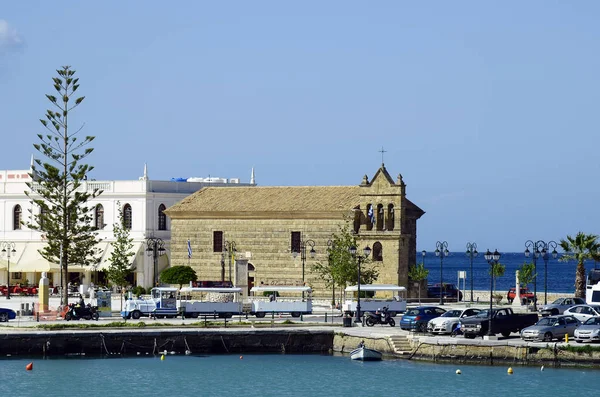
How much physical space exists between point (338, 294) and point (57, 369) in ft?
80.7

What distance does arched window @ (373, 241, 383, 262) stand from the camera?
7106cm

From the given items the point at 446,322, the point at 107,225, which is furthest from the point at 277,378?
the point at 107,225

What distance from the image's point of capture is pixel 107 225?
3295 inches

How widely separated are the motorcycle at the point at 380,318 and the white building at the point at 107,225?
26.4 m

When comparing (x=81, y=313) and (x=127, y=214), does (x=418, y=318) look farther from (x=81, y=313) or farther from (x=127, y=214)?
(x=127, y=214)

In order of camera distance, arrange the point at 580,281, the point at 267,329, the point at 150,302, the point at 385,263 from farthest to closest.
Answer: the point at 385,263, the point at 580,281, the point at 150,302, the point at 267,329

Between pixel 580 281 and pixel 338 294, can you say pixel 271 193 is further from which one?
pixel 580 281

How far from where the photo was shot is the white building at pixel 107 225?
266 feet

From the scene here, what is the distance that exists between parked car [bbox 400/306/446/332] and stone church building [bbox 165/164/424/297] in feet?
56.2

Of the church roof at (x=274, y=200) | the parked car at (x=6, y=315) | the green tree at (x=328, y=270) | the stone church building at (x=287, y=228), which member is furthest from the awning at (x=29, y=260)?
the parked car at (x=6, y=315)

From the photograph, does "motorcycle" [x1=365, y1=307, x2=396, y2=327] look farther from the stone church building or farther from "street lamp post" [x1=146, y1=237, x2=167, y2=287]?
"street lamp post" [x1=146, y1=237, x2=167, y2=287]

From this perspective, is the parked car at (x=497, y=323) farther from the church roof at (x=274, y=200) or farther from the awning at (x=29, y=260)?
the awning at (x=29, y=260)

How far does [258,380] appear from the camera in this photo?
47.4 metres

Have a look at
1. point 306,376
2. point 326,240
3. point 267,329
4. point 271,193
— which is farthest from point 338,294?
point 306,376
